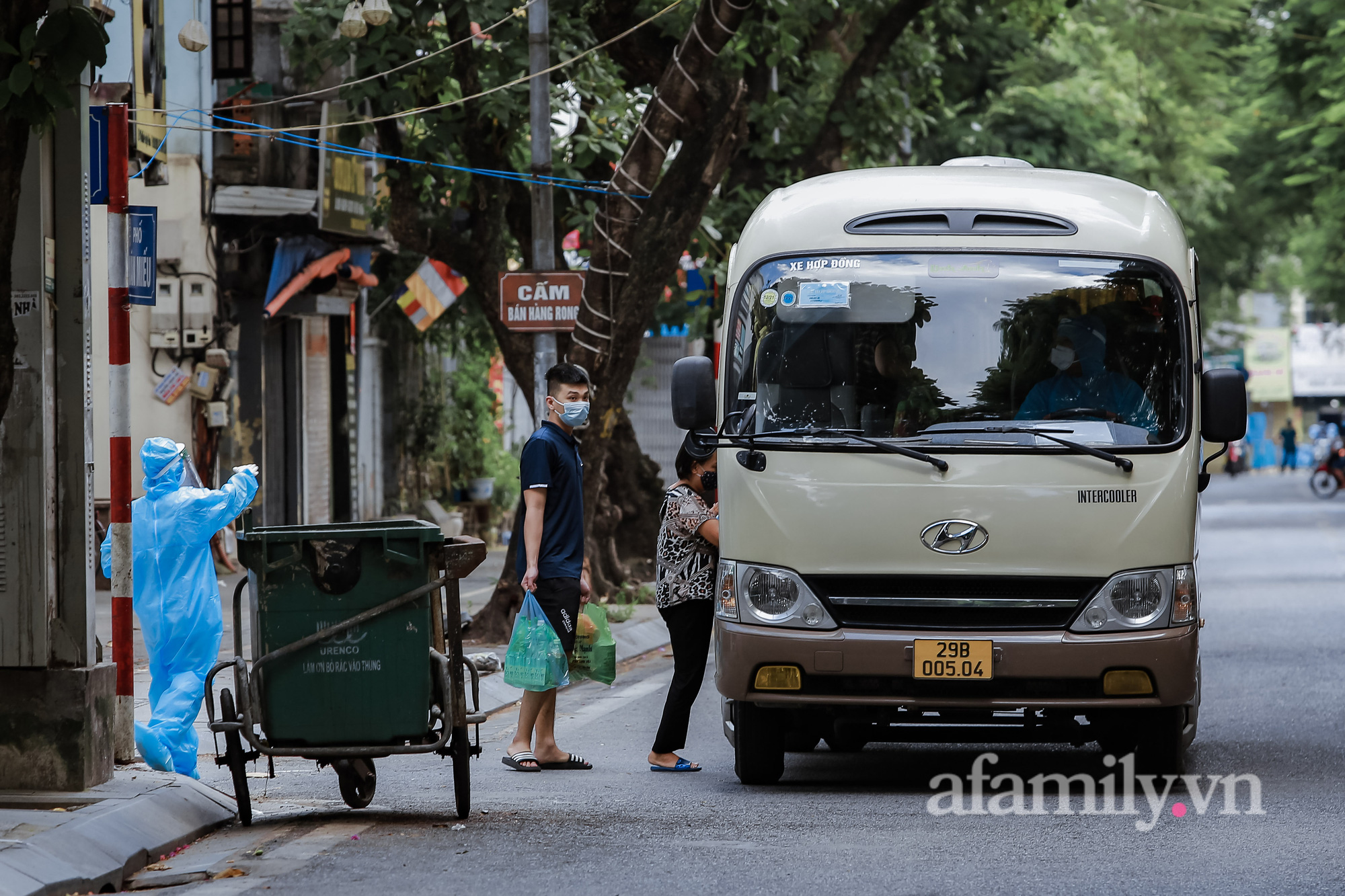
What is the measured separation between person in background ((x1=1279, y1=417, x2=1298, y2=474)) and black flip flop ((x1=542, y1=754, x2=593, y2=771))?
64.6m

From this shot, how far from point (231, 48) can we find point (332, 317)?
221 inches

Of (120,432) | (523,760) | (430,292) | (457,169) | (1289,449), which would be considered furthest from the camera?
(1289,449)

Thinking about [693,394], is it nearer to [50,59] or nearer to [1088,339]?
[1088,339]

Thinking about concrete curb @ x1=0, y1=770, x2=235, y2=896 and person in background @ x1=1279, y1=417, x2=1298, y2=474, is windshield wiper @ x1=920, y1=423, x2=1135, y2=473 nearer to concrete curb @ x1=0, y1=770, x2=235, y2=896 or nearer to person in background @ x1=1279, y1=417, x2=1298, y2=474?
concrete curb @ x1=0, y1=770, x2=235, y2=896

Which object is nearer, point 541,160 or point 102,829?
point 102,829

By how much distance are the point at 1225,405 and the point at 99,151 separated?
494cm

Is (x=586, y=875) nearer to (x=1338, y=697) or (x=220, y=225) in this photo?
(x=1338, y=697)

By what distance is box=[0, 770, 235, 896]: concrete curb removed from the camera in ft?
19.1

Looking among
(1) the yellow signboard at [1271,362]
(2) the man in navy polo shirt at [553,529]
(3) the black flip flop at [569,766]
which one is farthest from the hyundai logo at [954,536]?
(1) the yellow signboard at [1271,362]

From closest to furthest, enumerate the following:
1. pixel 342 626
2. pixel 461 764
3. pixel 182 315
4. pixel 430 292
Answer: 1. pixel 342 626
2. pixel 461 764
3. pixel 182 315
4. pixel 430 292

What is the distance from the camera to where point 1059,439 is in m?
7.55

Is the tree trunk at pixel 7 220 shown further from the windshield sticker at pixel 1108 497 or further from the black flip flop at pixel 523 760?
the windshield sticker at pixel 1108 497

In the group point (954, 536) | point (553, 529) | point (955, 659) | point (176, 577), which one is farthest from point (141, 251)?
point (955, 659)

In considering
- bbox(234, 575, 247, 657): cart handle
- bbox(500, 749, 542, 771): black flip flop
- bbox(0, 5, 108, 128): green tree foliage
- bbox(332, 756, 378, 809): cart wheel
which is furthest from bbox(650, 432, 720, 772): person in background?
bbox(0, 5, 108, 128): green tree foliage
